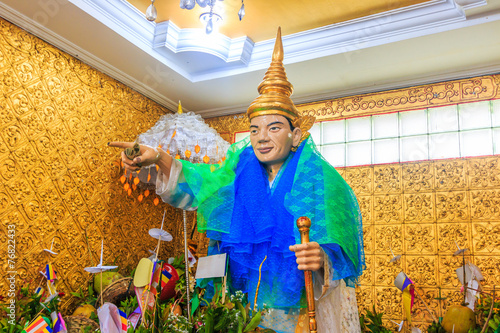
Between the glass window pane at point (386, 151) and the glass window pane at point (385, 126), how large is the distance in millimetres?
65

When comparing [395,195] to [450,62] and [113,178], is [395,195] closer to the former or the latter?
[450,62]

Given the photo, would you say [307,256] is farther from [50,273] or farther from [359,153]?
[359,153]

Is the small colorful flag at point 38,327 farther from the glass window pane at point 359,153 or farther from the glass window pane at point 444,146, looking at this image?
the glass window pane at point 444,146

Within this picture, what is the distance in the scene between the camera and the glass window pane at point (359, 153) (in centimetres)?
464

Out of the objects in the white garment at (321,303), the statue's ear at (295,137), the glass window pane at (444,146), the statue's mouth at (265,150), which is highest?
the glass window pane at (444,146)

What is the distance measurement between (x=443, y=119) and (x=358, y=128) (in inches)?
34.1

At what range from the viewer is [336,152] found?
483cm

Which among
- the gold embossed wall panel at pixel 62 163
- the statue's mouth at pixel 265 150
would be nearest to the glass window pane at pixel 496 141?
the statue's mouth at pixel 265 150

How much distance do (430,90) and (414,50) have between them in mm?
667

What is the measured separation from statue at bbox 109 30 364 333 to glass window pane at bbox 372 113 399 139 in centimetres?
246

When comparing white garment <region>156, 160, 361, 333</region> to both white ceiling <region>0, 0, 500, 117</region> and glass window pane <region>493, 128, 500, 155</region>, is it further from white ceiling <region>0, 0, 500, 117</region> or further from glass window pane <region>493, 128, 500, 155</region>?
glass window pane <region>493, 128, 500, 155</region>

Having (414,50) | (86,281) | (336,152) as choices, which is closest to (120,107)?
(86,281)

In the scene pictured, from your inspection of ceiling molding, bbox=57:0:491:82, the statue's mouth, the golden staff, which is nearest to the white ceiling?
ceiling molding, bbox=57:0:491:82

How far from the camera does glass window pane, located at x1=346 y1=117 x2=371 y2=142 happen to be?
15.4ft
